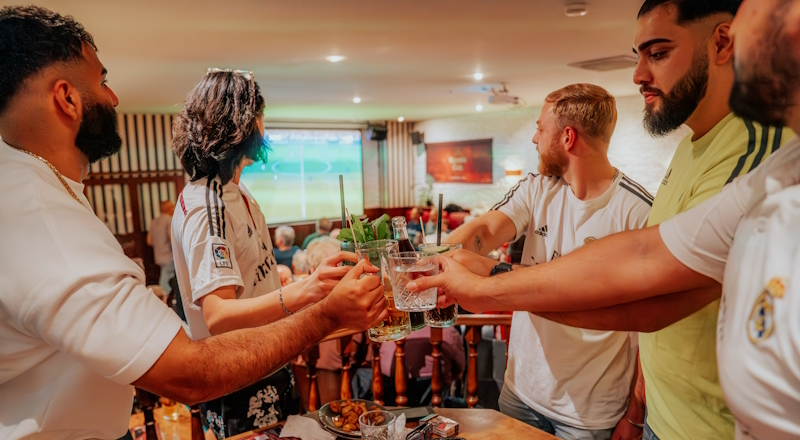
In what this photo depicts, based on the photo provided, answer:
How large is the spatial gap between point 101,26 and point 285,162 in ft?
28.6

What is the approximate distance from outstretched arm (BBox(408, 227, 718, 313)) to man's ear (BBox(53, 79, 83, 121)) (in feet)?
3.10

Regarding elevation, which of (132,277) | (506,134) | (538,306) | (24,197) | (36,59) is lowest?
(538,306)

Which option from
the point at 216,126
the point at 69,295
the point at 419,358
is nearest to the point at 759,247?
the point at 69,295

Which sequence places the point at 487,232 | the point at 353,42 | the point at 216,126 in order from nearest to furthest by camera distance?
1. the point at 216,126
2. the point at 487,232
3. the point at 353,42

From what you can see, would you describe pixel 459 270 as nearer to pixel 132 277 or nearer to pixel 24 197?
pixel 132 277

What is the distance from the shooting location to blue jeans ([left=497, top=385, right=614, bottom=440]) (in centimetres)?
187

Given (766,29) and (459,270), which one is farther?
(459,270)

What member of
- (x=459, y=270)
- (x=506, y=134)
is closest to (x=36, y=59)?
(x=459, y=270)

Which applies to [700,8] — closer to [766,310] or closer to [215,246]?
[766,310]

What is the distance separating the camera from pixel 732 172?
1.20 meters

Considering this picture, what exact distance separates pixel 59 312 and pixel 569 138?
71.9 inches

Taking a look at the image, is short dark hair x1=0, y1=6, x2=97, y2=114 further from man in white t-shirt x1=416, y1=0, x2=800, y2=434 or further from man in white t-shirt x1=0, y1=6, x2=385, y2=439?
man in white t-shirt x1=416, y1=0, x2=800, y2=434

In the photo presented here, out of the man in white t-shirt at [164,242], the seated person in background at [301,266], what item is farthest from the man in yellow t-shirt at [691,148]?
the man in white t-shirt at [164,242]

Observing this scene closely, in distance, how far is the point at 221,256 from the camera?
A: 5.40ft
